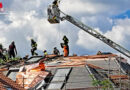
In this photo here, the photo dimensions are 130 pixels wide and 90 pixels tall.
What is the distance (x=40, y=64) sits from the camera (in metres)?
31.5

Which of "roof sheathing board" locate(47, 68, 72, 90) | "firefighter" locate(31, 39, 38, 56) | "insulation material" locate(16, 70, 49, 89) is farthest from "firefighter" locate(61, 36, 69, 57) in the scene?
"insulation material" locate(16, 70, 49, 89)

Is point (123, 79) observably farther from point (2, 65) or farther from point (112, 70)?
point (2, 65)

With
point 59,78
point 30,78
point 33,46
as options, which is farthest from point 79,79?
point 33,46

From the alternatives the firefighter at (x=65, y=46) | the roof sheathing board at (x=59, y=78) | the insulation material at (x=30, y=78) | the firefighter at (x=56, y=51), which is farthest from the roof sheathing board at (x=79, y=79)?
the firefighter at (x=56, y=51)

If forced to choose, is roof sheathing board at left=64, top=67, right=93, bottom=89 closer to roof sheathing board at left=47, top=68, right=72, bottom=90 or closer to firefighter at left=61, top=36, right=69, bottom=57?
roof sheathing board at left=47, top=68, right=72, bottom=90

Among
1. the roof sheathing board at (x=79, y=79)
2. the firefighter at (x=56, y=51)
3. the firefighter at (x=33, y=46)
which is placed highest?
the firefighter at (x=33, y=46)

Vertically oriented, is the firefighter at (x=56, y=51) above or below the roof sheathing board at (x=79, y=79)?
above

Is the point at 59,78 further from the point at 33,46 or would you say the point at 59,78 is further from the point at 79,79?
the point at 33,46

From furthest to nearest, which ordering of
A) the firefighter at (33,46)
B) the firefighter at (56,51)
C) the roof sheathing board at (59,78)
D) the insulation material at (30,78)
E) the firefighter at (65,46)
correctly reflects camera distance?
the firefighter at (56,51) → the firefighter at (33,46) → the firefighter at (65,46) → the insulation material at (30,78) → the roof sheathing board at (59,78)

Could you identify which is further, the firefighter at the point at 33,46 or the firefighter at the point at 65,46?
the firefighter at the point at 33,46

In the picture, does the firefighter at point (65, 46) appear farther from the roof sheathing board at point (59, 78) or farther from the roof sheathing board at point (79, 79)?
the roof sheathing board at point (79, 79)

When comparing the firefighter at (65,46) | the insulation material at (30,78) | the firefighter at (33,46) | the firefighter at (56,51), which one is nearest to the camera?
the insulation material at (30,78)

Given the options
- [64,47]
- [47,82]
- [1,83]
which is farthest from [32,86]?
[64,47]

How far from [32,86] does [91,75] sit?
4.55 meters
